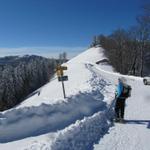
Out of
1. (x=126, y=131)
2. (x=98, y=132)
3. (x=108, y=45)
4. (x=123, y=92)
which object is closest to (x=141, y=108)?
(x=123, y=92)

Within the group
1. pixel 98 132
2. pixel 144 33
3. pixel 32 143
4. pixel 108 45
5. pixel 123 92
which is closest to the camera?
pixel 32 143

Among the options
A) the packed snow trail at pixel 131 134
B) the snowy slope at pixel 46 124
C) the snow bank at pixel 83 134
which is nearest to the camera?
the snow bank at pixel 83 134

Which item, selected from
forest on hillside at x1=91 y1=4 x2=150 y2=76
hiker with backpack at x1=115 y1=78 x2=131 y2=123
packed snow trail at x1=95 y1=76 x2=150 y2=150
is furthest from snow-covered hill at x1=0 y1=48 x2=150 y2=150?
forest on hillside at x1=91 y1=4 x2=150 y2=76

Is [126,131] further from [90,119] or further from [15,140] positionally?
[15,140]

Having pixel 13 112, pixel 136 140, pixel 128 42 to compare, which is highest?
pixel 128 42

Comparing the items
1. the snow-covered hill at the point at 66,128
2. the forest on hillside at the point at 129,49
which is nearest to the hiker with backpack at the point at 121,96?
the snow-covered hill at the point at 66,128

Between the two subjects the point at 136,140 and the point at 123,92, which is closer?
the point at 136,140

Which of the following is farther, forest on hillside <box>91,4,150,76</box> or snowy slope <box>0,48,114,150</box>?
forest on hillside <box>91,4,150,76</box>

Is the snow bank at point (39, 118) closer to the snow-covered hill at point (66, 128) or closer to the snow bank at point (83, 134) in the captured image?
the snow-covered hill at point (66, 128)

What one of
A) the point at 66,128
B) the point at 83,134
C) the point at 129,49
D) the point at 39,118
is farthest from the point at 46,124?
the point at 129,49

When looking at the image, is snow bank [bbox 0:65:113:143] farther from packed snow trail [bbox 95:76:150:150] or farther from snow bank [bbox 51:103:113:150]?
packed snow trail [bbox 95:76:150:150]

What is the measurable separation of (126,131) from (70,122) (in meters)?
2.18

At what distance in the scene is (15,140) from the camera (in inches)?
361

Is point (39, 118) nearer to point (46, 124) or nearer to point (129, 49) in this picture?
point (46, 124)
